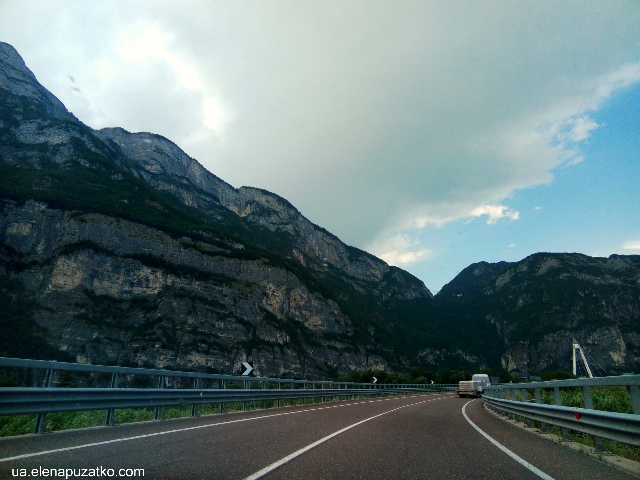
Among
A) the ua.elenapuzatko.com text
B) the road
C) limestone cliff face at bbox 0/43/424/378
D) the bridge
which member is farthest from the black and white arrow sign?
limestone cliff face at bbox 0/43/424/378

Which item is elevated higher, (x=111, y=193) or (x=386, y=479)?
(x=111, y=193)

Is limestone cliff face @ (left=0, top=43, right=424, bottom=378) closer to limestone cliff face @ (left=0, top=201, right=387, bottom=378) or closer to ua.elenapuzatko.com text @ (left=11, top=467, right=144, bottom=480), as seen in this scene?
limestone cliff face @ (left=0, top=201, right=387, bottom=378)

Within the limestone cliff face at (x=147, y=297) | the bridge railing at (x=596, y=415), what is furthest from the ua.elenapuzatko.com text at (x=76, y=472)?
the limestone cliff face at (x=147, y=297)

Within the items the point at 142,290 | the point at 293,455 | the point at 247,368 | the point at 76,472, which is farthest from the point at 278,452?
the point at 142,290

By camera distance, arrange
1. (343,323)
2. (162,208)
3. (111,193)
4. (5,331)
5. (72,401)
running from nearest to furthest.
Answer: (72,401) → (5,331) → (111,193) → (162,208) → (343,323)

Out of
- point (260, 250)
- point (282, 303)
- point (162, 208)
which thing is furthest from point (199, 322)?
point (162, 208)

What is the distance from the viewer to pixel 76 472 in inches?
172

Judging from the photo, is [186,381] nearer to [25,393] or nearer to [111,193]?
[111,193]

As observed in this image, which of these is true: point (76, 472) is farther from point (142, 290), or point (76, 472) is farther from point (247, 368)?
point (142, 290)

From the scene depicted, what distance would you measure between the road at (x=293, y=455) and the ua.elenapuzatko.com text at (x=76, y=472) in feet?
0.14

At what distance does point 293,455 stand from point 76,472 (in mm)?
2795

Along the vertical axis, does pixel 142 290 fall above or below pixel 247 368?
above

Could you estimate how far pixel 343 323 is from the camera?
183250 millimetres

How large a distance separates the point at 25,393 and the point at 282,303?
496 ft
